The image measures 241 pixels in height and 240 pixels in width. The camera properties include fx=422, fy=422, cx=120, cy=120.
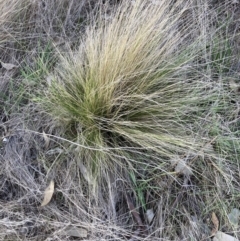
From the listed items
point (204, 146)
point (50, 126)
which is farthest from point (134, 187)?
point (50, 126)

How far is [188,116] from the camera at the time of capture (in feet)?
5.62

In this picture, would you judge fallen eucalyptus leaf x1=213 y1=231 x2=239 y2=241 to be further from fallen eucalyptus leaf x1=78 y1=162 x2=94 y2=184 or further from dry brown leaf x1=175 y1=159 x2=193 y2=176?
fallen eucalyptus leaf x1=78 y1=162 x2=94 y2=184

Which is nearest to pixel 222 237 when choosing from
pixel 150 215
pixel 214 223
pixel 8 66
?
pixel 214 223

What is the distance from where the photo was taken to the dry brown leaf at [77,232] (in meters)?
1.55

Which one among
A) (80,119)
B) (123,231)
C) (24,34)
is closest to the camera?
(123,231)

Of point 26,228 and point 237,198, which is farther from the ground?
point 237,198

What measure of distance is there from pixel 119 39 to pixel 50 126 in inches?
17.9

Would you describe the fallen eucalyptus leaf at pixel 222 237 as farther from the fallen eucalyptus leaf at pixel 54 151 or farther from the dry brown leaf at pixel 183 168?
the fallen eucalyptus leaf at pixel 54 151

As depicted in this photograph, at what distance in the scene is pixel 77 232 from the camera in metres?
1.56

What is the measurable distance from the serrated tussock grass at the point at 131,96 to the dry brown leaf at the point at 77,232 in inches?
8.6

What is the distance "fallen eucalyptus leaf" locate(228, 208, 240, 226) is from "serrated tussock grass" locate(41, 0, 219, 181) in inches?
10.8

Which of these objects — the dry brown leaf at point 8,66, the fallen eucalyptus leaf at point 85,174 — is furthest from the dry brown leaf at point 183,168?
the dry brown leaf at point 8,66

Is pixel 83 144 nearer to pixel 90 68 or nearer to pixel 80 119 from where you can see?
pixel 80 119

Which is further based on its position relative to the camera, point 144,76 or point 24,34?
point 24,34
